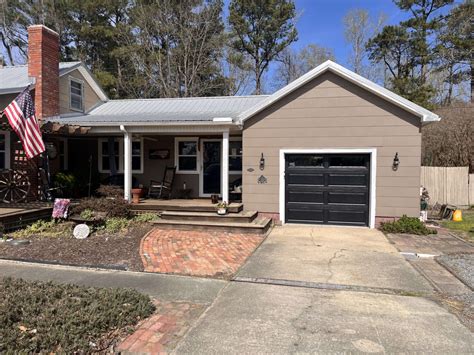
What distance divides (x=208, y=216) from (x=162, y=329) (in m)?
5.58

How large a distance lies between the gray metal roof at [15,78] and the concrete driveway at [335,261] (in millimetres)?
9788

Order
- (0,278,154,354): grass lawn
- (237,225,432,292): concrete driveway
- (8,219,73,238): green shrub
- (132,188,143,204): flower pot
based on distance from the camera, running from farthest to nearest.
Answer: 1. (132,188,143,204): flower pot
2. (8,219,73,238): green shrub
3. (237,225,432,292): concrete driveway
4. (0,278,154,354): grass lawn

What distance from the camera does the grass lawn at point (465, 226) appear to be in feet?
29.0

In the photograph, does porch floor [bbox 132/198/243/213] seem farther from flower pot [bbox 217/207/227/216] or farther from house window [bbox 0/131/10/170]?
house window [bbox 0/131/10/170]

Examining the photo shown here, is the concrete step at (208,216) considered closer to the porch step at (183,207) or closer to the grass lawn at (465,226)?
the porch step at (183,207)

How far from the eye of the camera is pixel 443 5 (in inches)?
872

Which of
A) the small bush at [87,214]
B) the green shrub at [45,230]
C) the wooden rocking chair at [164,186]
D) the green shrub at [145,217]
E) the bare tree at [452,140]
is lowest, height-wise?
the green shrub at [45,230]

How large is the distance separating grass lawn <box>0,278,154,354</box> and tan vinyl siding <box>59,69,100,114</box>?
9940 millimetres

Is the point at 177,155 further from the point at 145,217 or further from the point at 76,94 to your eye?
the point at 76,94

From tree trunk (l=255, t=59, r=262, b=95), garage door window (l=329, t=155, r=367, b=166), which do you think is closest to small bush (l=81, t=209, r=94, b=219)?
garage door window (l=329, t=155, r=367, b=166)

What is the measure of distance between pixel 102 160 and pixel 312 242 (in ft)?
30.2

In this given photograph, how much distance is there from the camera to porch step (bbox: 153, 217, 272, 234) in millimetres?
8688

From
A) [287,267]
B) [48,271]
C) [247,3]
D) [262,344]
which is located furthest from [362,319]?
[247,3]

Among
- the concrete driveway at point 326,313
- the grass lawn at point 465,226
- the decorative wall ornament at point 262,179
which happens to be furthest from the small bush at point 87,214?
the grass lawn at point 465,226
